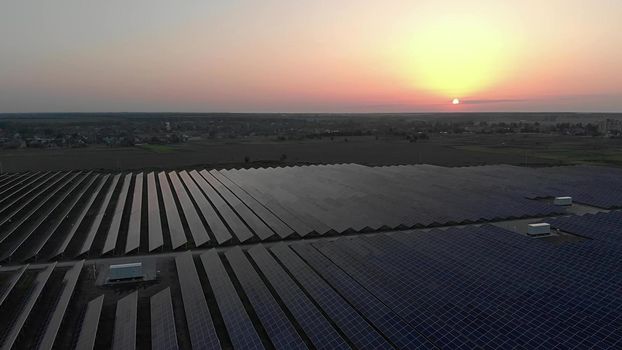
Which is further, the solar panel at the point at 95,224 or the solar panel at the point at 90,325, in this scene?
the solar panel at the point at 95,224

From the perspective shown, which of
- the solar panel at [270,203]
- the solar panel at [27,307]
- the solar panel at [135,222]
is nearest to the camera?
the solar panel at [27,307]

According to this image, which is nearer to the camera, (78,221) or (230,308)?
(230,308)

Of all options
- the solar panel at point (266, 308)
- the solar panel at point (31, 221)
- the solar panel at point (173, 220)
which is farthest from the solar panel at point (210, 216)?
the solar panel at point (31, 221)

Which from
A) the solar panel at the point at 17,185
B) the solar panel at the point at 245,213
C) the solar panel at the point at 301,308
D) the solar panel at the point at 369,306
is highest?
the solar panel at the point at 17,185

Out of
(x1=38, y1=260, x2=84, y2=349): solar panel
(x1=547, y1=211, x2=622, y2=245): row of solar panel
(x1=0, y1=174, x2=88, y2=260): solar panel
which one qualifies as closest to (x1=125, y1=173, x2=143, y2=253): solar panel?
(x1=38, y1=260, x2=84, y2=349): solar panel

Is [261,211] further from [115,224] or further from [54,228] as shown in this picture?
[54,228]

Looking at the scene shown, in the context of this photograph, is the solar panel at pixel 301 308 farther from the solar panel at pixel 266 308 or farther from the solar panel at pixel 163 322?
the solar panel at pixel 163 322

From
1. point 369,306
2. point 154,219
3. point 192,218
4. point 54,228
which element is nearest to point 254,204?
point 192,218
